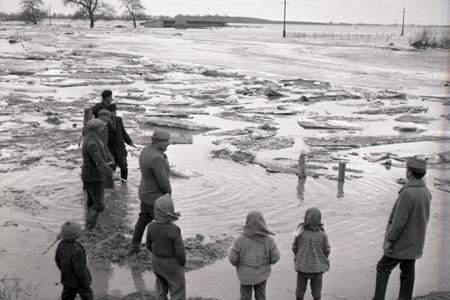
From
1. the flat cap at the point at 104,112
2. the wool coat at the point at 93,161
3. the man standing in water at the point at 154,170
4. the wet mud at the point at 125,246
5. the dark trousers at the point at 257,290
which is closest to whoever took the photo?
the dark trousers at the point at 257,290

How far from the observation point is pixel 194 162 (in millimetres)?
13828

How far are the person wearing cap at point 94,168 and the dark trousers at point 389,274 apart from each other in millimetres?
4193

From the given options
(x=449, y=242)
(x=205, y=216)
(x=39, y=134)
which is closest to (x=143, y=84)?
(x=39, y=134)

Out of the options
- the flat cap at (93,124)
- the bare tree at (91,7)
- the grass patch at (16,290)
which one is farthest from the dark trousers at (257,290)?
the bare tree at (91,7)

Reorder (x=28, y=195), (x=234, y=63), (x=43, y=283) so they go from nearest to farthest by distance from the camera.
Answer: (x=43, y=283) → (x=28, y=195) → (x=234, y=63)

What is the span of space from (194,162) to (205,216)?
4.05 m

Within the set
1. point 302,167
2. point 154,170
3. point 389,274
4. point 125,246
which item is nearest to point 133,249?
point 125,246

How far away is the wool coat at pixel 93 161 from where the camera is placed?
8.15m

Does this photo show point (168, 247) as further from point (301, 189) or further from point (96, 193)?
point (301, 189)

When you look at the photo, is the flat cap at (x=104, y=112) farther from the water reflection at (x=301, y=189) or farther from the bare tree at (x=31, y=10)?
the bare tree at (x=31, y=10)

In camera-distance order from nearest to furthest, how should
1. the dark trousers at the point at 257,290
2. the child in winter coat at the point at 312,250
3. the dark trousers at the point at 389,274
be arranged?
the dark trousers at the point at 257,290 < the child in winter coat at the point at 312,250 < the dark trousers at the point at 389,274

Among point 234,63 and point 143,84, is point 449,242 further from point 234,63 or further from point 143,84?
point 234,63

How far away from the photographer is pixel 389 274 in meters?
6.48

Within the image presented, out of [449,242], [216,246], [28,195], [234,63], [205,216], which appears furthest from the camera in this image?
[234,63]
